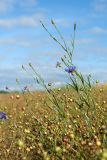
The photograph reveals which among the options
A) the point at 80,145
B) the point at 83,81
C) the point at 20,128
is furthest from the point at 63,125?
the point at 20,128

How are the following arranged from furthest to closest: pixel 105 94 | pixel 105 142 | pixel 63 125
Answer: pixel 105 94
pixel 63 125
pixel 105 142

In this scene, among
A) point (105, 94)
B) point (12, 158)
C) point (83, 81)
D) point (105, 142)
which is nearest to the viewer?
point (105, 142)

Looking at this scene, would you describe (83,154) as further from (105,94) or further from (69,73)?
(105,94)

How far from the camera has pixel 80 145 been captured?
5492mm

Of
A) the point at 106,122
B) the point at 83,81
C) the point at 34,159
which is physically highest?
the point at 83,81

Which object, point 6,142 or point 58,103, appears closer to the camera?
point 58,103

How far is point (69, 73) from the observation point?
20.7 feet

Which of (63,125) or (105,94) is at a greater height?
(105,94)

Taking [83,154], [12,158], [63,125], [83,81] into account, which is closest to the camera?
[83,154]

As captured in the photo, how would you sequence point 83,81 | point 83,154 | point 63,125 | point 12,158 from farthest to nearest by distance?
point 12,158, point 63,125, point 83,81, point 83,154

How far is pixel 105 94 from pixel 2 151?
4.83 m

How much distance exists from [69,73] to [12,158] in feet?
5.40

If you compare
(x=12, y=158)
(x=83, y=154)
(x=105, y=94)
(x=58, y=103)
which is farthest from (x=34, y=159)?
(x=105, y=94)

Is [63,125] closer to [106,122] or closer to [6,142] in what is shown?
[106,122]
